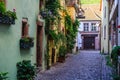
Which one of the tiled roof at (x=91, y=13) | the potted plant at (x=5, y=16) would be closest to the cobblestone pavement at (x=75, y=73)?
the potted plant at (x=5, y=16)

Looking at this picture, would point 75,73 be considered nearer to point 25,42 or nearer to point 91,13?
point 25,42

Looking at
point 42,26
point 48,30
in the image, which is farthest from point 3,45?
point 48,30

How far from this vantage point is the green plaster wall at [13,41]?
924 cm

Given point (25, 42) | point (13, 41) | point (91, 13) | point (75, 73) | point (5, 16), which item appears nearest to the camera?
point (5, 16)

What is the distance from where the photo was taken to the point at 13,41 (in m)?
10.1

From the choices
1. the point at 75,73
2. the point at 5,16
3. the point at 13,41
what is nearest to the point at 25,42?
the point at 13,41

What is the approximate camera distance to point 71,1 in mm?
33000

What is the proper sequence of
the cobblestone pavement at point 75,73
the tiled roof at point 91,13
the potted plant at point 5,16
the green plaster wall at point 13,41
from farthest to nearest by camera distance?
the tiled roof at point 91,13 → the cobblestone pavement at point 75,73 → the green plaster wall at point 13,41 → the potted plant at point 5,16

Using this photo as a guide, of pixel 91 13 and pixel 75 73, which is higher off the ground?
pixel 91 13

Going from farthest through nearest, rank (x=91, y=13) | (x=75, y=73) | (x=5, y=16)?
(x=91, y=13), (x=75, y=73), (x=5, y=16)

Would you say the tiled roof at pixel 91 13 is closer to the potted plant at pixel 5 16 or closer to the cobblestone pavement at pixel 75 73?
the cobblestone pavement at pixel 75 73

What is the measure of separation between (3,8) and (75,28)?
76.4ft

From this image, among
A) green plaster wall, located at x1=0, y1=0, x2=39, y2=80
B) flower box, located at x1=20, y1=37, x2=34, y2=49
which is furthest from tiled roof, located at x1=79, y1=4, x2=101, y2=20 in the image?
flower box, located at x1=20, y1=37, x2=34, y2=49

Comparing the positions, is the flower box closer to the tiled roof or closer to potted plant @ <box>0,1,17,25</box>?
potted plant @ <box>0,1,17,25</box>
